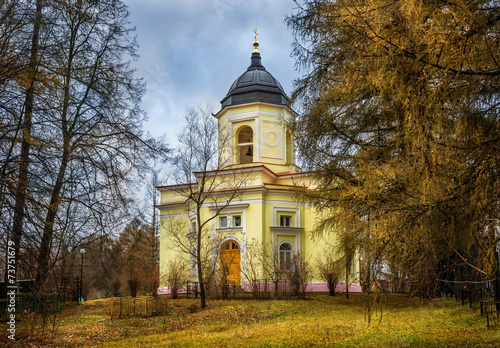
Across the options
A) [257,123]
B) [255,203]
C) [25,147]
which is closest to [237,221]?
[255,203]

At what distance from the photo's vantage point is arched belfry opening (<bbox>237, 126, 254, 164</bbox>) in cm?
2831

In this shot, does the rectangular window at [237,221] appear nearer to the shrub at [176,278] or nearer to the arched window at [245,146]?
the shrub at [176,278]

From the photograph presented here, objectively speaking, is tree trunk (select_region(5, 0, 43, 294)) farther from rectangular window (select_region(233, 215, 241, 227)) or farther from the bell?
the bell

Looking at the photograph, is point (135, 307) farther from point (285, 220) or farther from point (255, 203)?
point (285, 220)

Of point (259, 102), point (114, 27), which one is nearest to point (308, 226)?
point (259, 102)

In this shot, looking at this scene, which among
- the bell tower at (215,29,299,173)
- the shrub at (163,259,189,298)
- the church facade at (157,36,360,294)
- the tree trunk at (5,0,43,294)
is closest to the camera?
the tree trunk at (5,0,43,294)

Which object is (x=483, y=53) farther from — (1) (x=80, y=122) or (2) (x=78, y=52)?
(2) (x=78, y=52)

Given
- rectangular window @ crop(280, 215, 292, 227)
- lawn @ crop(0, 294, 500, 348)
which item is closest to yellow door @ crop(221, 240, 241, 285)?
rectangular window @ crop(280, 215, 292, 227)

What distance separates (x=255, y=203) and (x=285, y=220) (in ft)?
7.66

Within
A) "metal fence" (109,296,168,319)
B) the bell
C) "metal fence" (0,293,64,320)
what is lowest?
"metal fence" (109,296,168,319)

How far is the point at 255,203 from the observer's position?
25266mm

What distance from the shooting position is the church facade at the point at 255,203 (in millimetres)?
24703

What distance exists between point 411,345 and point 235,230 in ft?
59.9

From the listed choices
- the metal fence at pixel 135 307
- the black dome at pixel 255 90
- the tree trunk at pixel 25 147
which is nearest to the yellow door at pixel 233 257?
the black dome at pixel 255 90
